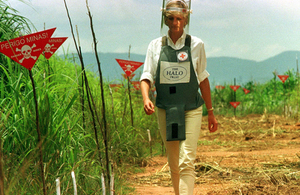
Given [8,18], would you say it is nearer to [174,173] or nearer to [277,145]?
[174,173]

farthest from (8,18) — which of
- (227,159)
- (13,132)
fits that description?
(227,159)

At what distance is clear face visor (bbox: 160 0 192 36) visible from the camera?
3.15m

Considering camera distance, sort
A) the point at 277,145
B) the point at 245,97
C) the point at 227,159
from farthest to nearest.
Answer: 1. the point at 245,97
2. the point at 277,145
3. the point at 227,159

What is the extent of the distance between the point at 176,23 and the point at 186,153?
100 cm

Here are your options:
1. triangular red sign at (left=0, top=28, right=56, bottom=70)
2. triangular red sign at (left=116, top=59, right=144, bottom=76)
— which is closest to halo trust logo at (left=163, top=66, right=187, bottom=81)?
triangular red sign at (left=0, top=28, right=56, bottom=70)

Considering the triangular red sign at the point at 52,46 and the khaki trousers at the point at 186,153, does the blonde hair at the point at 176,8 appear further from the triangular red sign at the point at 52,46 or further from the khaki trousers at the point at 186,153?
the triangular red sign at the point at 52,46

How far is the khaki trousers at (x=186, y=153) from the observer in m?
3.00

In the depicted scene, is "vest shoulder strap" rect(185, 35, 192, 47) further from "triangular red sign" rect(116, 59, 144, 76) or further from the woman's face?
"triangular red sign" rect(116, 59, 144, 76)

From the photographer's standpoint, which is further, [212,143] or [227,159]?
[212,143]

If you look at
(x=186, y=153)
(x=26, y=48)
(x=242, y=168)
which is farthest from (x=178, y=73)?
(x=242, y=168)

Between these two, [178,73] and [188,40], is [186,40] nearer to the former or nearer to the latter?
[188,40]

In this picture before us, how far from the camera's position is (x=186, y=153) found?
9.92ft

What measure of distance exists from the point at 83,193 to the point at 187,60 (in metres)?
1.27

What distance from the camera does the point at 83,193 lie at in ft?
10.00
